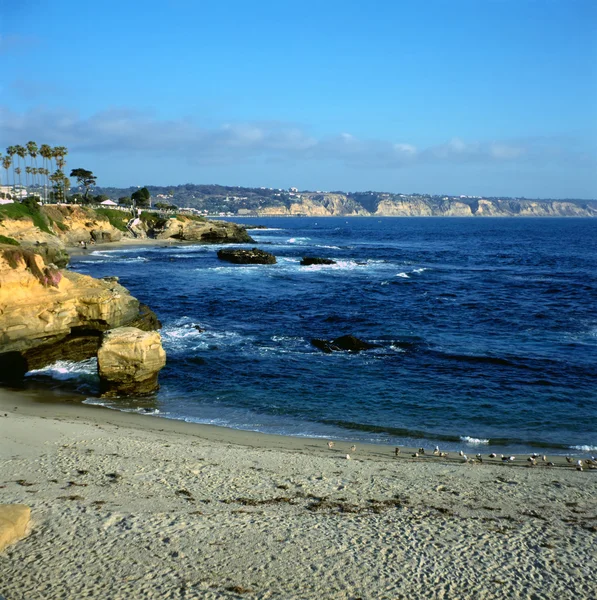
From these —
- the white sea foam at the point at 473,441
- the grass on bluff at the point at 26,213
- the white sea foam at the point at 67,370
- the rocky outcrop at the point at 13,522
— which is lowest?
the white sea foam at the point at 473,441

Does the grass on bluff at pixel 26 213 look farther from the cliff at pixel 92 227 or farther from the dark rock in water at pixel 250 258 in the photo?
the dark rock in water at pixel 250 258

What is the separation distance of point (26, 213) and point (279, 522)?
67313 mm

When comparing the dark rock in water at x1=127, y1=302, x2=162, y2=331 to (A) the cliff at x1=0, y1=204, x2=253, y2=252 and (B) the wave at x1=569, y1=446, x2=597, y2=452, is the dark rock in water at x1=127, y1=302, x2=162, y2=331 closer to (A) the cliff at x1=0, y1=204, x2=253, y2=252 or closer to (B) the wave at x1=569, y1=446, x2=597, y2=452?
(B) the wave at x1=569, y1=446, x2=597, y2=452

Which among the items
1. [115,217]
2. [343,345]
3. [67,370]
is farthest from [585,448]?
[115,217]

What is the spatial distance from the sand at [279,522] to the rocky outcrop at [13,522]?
20cm

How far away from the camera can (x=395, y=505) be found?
12727 millimetres

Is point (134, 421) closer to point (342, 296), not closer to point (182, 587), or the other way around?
point (182, 587)

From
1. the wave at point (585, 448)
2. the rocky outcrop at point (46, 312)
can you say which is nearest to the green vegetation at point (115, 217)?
the rocky outcrop at point (46, 312)

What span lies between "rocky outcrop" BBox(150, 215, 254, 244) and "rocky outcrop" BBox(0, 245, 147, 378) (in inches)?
2906

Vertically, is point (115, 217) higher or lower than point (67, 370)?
higher

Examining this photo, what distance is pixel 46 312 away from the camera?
24.4m

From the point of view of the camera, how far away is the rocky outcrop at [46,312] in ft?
77.1

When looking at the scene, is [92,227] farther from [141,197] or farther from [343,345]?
[343,345]

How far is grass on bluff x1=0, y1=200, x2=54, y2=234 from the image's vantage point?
63594mm
